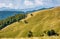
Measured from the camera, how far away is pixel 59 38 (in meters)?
15.7
